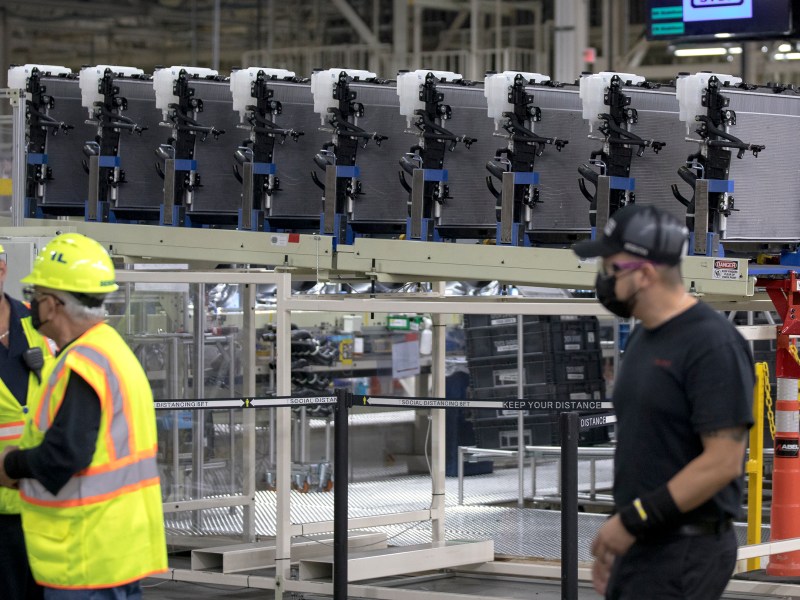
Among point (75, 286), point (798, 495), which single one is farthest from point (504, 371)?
point (75, 286)

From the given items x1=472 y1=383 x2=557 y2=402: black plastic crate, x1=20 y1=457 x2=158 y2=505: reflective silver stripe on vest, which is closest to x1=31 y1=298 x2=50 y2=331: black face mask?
x1=20 y1=457 x2=158 y2=505: reflective silver stripe on vest

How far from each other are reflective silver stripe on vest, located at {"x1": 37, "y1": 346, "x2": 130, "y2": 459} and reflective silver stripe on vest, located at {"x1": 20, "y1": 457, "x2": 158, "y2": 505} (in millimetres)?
53

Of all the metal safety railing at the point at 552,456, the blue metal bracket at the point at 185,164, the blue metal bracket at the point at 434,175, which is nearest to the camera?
the blue metal bracket at the point at 434,175

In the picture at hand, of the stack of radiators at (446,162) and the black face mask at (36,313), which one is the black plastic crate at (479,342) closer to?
the stack of radiators at (446,162)

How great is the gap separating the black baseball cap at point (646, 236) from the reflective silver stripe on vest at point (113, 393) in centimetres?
132

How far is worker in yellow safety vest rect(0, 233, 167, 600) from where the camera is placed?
371cm

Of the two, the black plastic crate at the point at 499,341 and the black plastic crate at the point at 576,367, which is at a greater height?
the black plastic crate at the point at 499,341

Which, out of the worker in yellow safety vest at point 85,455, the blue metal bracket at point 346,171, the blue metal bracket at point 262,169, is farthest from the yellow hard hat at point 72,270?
the blue metal bracket at point 262,169

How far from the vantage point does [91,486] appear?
3746 mm

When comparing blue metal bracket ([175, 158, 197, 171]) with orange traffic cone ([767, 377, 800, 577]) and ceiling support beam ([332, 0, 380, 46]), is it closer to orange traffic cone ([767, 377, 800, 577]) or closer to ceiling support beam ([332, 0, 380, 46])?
orange traffic cone ([767, 377, 800, 577])

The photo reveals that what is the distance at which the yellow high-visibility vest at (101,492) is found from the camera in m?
3.74

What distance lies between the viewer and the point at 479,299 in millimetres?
7352

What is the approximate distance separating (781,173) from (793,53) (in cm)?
1290

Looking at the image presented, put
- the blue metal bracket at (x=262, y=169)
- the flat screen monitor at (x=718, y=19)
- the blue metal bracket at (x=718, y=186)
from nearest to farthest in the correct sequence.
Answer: the blue metal bracket at (x=718, y=186)
the blue metal bracket at (x=262, y=169)
the flat screen monitor at (x=718, y=19)
